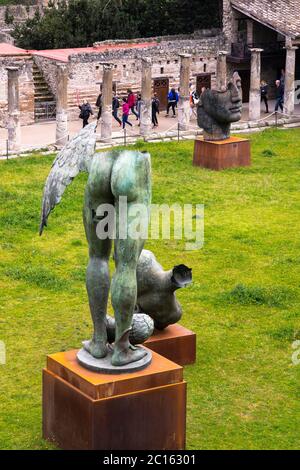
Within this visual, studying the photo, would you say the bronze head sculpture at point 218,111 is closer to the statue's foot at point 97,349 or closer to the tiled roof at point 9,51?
the tiled roof at point 9,51

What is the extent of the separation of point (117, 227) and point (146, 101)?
18.9 m

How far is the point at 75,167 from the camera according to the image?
11039mm

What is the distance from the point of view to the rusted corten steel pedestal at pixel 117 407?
1077 cm

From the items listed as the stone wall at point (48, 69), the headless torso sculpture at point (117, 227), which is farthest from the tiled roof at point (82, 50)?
the headless torso sculpture at point (117, 227)

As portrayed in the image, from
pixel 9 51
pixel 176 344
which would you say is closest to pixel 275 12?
pixel 9 51

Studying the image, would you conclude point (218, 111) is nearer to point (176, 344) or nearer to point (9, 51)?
point (9, 51)

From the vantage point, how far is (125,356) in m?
11.0

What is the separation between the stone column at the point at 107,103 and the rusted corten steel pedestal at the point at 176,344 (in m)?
15.3

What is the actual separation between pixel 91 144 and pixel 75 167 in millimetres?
274

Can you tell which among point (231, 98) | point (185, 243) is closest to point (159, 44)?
point (231, 98)

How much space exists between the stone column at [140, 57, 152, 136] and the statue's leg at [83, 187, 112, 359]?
18.3 m

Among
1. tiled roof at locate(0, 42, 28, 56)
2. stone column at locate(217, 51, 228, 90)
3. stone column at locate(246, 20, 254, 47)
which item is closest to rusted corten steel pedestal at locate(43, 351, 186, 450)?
tiled roof at locate(0, 42, 28, 56)

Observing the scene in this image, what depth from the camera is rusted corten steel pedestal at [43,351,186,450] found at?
35.3 feet
